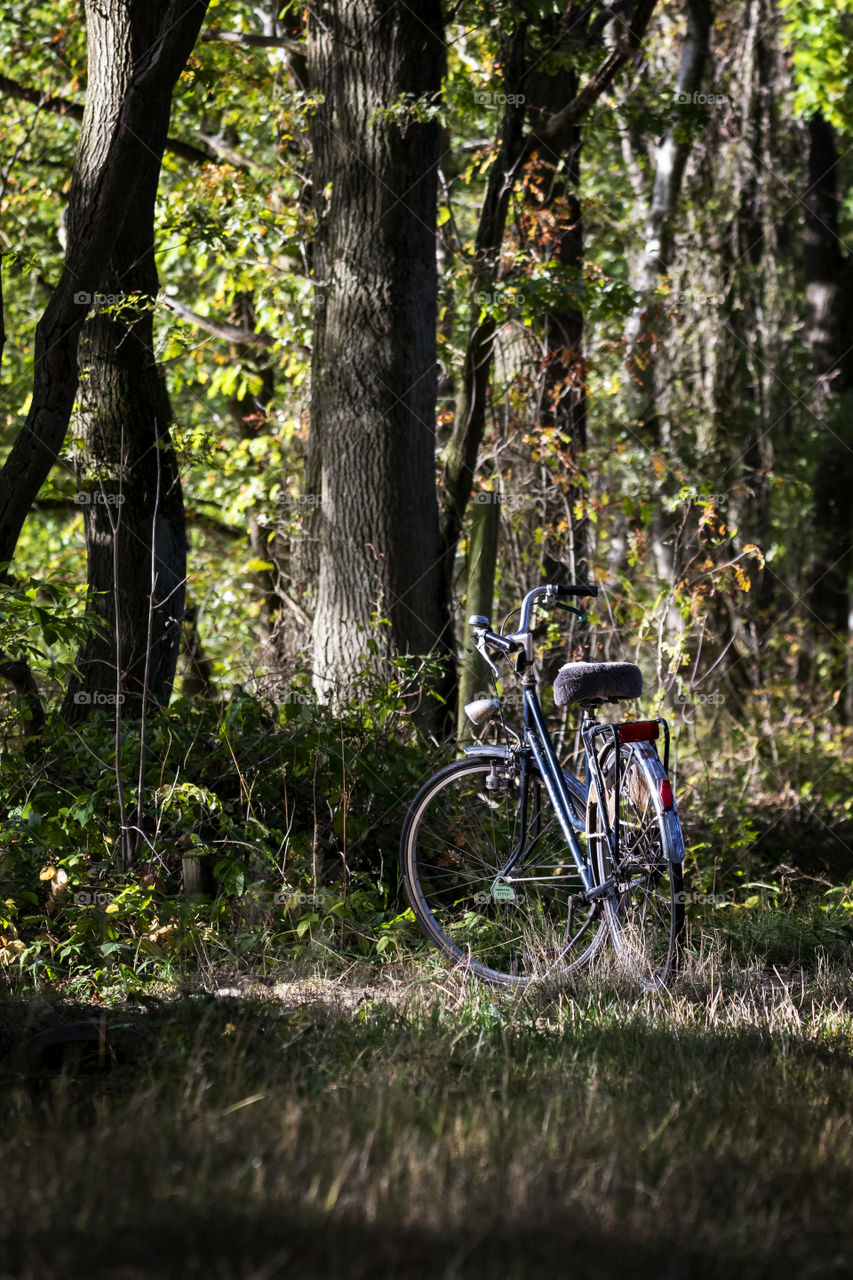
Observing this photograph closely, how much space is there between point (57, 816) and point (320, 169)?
466 cm

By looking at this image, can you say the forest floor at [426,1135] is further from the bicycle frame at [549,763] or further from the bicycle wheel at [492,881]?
the bicycle frame at [549,763]

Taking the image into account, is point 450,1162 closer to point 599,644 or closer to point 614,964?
point 614,964

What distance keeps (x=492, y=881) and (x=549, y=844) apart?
1.11 feet

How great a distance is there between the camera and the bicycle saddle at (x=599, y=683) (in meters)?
5.30

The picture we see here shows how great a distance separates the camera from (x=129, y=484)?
708cm

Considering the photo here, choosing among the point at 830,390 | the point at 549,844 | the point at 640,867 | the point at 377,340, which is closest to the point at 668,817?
the point at 640,867

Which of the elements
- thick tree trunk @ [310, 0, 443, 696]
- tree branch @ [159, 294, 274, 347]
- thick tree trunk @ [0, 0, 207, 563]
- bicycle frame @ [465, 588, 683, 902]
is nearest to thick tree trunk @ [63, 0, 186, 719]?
thick tree trunk @ [0, 0, 207, 563]

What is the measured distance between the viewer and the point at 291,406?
414 inches

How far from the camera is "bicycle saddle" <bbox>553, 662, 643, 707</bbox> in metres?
5.30

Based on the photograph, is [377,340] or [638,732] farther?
[377,340]

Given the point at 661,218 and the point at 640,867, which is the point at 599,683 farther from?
the point at 661,218

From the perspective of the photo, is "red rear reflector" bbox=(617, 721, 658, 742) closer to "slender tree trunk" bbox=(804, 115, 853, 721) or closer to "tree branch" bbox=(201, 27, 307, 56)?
"tree branch" bbox=(201, 27, 307, 56)

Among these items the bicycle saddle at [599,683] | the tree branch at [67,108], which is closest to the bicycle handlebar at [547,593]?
the bicycle saddle at [599,683]

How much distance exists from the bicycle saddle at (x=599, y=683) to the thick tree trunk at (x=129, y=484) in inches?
93.4
